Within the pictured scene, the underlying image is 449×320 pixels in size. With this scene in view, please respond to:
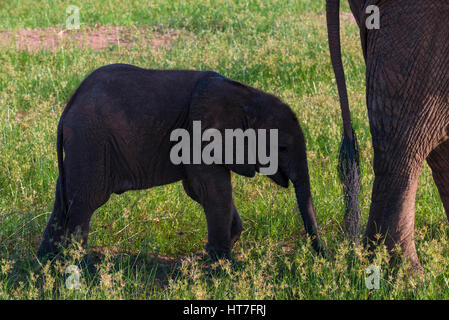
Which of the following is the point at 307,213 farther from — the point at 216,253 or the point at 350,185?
the point at 216,253

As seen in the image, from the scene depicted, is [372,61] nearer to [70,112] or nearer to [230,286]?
[230,286]

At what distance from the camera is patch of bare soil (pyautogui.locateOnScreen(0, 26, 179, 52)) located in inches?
357

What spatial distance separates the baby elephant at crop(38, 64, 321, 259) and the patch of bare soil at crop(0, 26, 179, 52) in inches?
190

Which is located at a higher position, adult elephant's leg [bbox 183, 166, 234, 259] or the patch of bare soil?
the patch of bare soil

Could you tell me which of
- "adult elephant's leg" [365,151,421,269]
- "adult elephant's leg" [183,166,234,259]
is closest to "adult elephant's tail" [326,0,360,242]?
"adult elephant's leg" [365,151,421,269]

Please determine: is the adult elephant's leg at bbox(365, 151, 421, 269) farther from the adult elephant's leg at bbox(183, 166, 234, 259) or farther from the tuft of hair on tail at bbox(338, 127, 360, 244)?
the adult elephant's leg at bbox(183, 166, 234, 259)

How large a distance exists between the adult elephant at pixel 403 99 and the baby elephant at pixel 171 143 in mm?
501

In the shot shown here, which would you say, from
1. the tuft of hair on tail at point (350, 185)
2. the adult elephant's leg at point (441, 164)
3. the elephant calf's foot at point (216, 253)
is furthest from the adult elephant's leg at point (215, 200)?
the adult elephant's leg at point (441, 164)

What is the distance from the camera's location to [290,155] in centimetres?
413

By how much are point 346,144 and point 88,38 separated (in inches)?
249

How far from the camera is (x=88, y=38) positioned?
31.9ft

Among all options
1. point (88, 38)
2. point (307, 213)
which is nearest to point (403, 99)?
point (307, 213)

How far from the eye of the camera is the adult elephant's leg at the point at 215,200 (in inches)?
161
